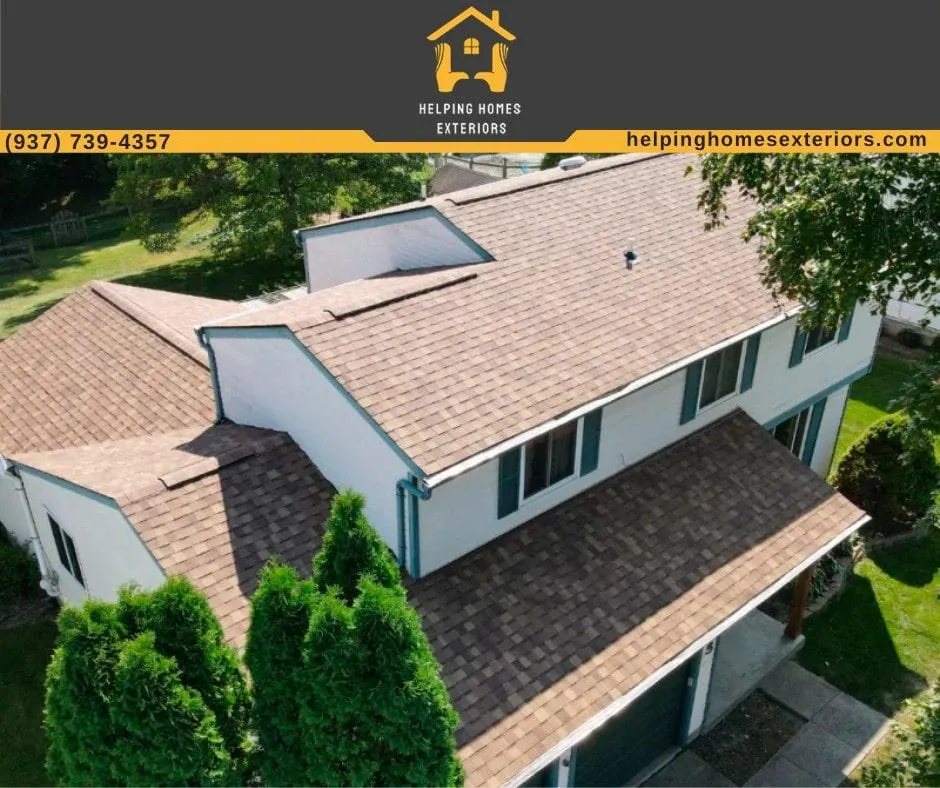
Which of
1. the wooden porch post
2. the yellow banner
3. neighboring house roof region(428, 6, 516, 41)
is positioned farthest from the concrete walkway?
neighboring house roof region(428, 6, 516, 41)

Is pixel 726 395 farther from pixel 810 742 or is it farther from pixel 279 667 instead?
pixel 279 667

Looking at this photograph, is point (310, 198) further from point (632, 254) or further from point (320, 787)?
point (320, 787)

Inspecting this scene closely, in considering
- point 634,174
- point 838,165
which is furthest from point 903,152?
point 634,174

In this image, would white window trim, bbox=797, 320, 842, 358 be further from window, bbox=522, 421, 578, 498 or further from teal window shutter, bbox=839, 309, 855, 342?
window, bbox=522, 421, 578, 498

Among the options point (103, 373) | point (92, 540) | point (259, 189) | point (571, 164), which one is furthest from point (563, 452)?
point (259, 189)

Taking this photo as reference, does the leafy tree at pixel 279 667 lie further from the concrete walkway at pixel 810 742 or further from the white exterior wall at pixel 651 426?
the concrete walkway at pixel 810 742

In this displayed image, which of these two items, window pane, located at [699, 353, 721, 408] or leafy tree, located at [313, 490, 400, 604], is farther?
window pane, located at [699, 353, 721, 408]

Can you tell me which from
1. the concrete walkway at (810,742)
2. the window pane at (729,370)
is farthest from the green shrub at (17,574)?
the window pane at (729,370)
